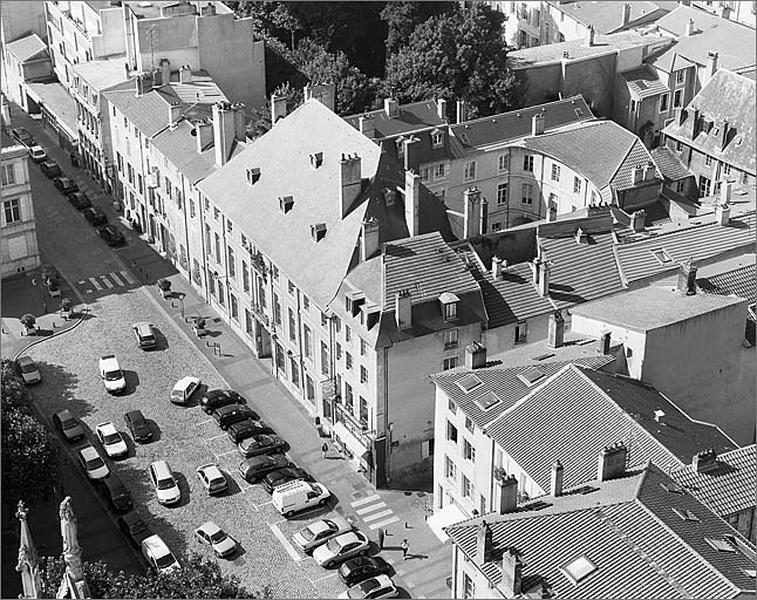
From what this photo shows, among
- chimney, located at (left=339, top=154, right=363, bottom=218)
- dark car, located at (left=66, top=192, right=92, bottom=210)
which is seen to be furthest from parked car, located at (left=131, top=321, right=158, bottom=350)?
dark car, located at (left=66, top=192, right=92, bottom=210)

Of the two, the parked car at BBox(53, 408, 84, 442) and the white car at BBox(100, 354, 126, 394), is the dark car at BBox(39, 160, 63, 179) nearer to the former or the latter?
the white car at BBox(100, 354, 126, 394)

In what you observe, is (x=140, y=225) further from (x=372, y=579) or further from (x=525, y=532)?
(x=525, y=532)

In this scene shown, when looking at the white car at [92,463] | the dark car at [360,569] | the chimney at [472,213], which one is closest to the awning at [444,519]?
the dark car at [360,569]

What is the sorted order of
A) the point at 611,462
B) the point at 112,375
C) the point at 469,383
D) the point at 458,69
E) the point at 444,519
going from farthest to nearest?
the point at 458,69 < the point at 112,375 < the point at 444,519 < the point at 469,383 < the point at 611,462

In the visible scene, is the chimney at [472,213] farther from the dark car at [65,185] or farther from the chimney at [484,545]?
the dark car at [65,185]

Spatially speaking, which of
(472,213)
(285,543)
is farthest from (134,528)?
(472,213)

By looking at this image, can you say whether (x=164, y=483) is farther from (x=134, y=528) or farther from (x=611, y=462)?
(x=611, y=462)

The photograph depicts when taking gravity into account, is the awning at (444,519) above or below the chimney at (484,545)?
below
